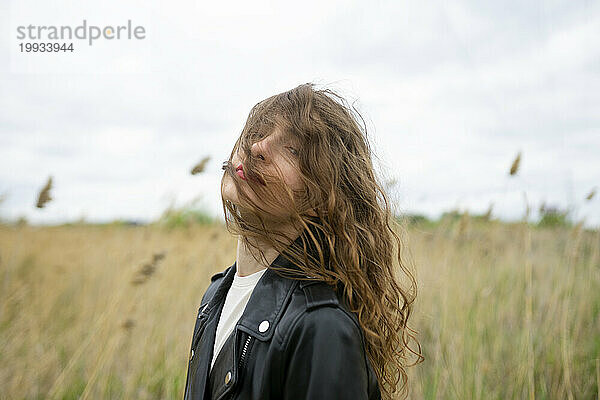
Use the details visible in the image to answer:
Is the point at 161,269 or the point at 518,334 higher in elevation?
the point at 161,269

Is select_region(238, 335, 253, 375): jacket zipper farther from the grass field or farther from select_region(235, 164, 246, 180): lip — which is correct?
the grass field

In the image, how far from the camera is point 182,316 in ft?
10.5

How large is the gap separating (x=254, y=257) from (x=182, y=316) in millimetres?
2214

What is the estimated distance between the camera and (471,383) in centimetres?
251

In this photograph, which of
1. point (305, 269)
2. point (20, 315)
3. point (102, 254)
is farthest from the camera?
point (102, 254)

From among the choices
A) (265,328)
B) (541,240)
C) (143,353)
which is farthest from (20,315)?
(541,240)

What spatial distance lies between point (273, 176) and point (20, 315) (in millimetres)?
2344

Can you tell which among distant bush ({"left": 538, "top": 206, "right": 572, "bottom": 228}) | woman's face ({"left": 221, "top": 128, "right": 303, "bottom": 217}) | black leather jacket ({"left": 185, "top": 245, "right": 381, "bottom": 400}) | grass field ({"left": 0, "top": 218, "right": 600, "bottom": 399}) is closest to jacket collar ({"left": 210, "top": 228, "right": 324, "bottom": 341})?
black leather jacket ({"left": 185, "top": 245, "right": 381, "bottom": 400})

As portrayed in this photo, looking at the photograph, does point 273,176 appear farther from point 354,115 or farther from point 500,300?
point 500,300

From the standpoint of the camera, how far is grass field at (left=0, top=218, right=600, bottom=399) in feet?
8.09

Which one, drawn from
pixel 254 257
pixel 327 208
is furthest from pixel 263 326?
pixel 327 208

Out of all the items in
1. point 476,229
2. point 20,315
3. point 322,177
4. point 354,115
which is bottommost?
point 20,315

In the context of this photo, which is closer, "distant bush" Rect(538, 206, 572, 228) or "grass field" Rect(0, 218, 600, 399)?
"grass field" Rect(0, 218, 600, 399)

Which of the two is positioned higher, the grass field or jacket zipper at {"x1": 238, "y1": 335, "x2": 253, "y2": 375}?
jacket zipper at {"x1": 238, "y1": 335, "x2": 253, "y2": 375}
